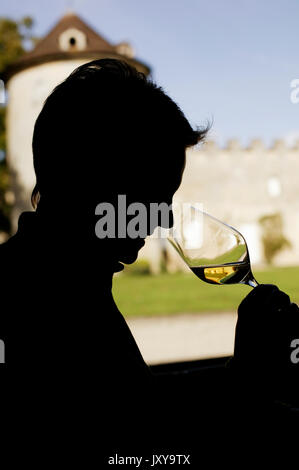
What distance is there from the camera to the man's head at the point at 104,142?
895 mm

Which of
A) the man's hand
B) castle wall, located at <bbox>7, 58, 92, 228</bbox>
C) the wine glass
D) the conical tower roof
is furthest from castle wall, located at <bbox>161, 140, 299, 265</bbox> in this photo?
the man's hand

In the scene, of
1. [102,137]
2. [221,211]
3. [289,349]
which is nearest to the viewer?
[289,349]

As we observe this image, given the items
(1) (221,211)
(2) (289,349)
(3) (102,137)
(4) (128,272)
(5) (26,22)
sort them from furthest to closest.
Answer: (1) (221,211) < (5) (26,22) < (4) (128,272) < (3) (102,137) < (2) (289,349)

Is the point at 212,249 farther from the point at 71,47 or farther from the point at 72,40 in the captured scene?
the point at 72,40

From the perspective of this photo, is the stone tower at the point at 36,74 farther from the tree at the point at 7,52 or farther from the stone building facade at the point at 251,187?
the stone building facade at the point at 251,187

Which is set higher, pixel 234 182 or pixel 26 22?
pixel 26 22

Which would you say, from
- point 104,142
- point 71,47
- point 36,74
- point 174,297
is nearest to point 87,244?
point 104,142

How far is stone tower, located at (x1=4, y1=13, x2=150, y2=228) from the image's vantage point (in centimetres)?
1553

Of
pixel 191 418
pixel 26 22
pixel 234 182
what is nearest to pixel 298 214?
pixel 234 182

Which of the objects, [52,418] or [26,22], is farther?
[26,22]

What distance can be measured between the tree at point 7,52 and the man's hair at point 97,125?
16.9m

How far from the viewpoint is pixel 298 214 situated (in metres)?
21.8

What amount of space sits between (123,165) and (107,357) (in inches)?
14.2

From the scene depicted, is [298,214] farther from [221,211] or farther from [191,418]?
[191,418]
